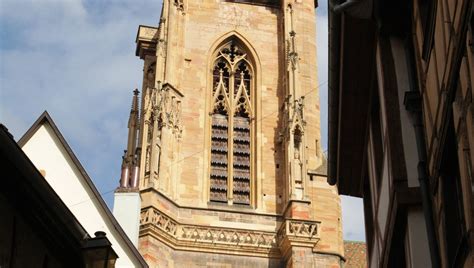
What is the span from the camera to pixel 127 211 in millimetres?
18125

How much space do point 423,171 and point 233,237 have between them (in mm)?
18894

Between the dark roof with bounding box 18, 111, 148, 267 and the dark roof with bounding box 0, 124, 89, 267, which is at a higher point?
the dark roof with bounding box 18, 111, 148, 267

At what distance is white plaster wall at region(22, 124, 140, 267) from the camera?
47.8ft

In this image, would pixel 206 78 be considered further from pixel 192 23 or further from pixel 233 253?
pixel 233 253

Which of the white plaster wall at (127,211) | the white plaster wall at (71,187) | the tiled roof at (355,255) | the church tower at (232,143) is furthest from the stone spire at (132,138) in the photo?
the white plaster wall at (71,187)

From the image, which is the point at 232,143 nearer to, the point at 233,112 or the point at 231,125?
the point at 231,125

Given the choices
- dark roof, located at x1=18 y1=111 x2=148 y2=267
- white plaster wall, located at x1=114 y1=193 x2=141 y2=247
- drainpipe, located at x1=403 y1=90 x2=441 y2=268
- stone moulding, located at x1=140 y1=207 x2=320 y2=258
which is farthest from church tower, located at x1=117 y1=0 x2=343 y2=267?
drainpipe, located at x1=403 y1=90 x2=441 y2=268

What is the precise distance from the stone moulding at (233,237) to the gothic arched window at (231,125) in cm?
164

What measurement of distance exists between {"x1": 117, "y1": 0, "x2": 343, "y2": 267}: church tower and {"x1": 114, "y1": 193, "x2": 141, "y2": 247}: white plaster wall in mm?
5415

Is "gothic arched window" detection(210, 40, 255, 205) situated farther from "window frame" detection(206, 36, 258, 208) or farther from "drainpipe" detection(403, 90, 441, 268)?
"drainpipe" detection(403, 90, 441, 268)

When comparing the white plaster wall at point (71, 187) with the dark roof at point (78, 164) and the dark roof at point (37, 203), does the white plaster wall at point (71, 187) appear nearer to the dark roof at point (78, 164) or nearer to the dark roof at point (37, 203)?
the dark roof at point (78, 164)

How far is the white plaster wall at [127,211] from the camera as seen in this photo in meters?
17.8

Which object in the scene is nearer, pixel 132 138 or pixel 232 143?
pixel 232 143

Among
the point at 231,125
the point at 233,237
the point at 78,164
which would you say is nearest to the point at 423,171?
the point at 78,164
